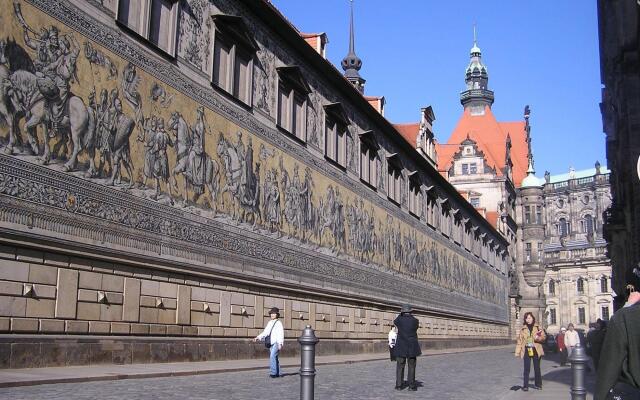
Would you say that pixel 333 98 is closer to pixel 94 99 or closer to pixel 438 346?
pixel 94 99

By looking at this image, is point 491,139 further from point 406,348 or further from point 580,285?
point 406,348

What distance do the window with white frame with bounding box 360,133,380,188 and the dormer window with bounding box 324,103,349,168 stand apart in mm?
1868

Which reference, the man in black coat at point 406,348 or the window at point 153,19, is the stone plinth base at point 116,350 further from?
the window at point 153,19

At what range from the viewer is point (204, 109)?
1573 cm

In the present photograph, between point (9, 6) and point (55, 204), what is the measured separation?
9.71ft

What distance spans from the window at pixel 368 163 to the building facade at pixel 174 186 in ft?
0.64

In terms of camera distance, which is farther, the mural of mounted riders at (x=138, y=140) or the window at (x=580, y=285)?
the window at (x=580, y=285)

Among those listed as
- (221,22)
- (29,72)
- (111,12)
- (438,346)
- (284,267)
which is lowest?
(438,346)

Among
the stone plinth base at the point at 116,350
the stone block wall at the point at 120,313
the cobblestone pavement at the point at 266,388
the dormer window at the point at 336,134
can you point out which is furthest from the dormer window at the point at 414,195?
the cobblestone pavement at the point at 266,388

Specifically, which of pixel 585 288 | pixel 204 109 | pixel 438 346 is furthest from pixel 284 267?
pixel 585 288

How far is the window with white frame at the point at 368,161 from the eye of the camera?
2697 cm

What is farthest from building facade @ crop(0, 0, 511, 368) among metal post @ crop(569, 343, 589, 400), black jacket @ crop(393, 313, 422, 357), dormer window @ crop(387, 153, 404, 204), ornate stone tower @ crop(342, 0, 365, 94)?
ornate stone tower @ crop(342, 0, 365, 94)

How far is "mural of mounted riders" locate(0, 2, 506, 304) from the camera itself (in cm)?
1078

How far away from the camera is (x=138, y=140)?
13.3 metres
